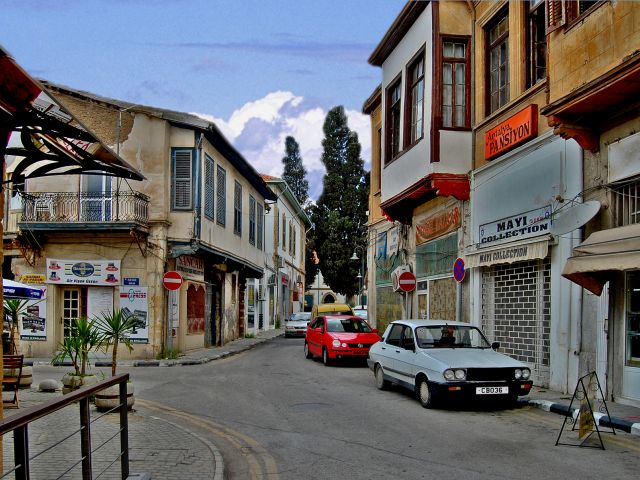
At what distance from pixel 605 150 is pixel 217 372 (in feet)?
37.9

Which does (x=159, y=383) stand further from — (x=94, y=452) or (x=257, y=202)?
(x=257, y=202)

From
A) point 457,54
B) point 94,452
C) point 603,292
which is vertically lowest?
point 94,452

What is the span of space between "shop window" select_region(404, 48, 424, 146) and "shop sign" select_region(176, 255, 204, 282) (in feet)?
29.8

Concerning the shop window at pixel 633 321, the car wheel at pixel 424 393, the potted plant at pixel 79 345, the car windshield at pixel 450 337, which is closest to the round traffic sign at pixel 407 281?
the car windshield at pixel 450 337

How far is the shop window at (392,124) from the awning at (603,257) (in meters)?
11.7

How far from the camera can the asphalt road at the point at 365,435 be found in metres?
7.20

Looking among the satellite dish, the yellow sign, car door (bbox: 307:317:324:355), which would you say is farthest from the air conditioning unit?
the yellow sign

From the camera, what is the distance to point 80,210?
2225cm

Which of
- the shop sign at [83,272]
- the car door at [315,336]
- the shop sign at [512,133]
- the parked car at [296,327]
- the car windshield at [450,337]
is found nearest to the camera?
the car windshield at [450,337]

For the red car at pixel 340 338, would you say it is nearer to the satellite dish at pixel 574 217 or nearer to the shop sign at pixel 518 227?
the shop sign at pixel 518 227

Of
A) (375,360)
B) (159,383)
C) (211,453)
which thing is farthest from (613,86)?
(159,383)

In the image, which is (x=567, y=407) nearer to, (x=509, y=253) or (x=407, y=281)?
(x=509, y=253)

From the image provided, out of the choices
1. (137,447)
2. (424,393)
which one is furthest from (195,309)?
(137,447)

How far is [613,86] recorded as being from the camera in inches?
423
